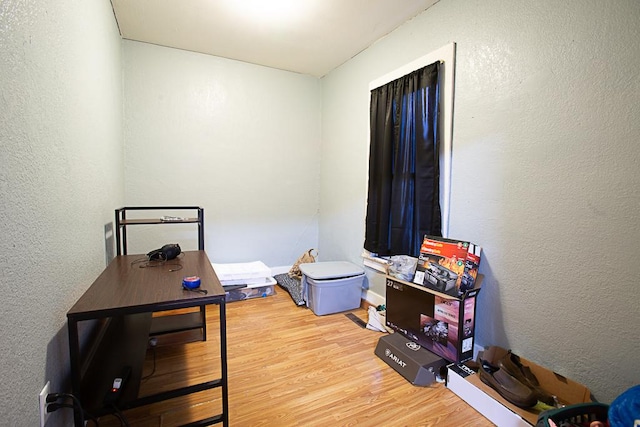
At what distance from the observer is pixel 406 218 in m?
2.33

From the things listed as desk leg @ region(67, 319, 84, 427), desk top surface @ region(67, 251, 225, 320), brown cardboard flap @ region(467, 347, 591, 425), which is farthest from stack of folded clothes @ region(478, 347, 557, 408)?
desk leg @ region(67, 319, 84, 427)

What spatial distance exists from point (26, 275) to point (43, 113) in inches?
20.5

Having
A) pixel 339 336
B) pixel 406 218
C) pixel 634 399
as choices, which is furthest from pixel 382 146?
pixel 634 399

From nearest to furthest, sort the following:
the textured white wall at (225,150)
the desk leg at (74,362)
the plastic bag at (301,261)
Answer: the desk leg at (74,362) → the textured white wall at (225,150) → the plastic bag at (301,261)

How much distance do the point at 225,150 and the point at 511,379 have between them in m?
2.99

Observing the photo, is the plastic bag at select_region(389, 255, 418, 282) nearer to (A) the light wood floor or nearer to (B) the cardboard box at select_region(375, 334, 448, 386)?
(B) the cardboard box at select_region(375, 334, 448, 386)

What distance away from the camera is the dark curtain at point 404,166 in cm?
211

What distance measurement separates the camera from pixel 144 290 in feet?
4.07

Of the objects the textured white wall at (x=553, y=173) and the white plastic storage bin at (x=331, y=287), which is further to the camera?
the white plastic storage bin at (x=331, y=287)

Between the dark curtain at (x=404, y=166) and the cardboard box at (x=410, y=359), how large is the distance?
0.65m

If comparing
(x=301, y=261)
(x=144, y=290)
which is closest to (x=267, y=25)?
(x=144, y=290)

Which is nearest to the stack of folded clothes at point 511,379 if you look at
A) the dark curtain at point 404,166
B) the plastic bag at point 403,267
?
the plastic bag at point 403,267

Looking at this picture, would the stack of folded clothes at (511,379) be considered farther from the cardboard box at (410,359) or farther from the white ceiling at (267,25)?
the white ceiling at (267,25)

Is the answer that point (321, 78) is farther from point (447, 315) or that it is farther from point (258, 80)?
point (447, 315)
